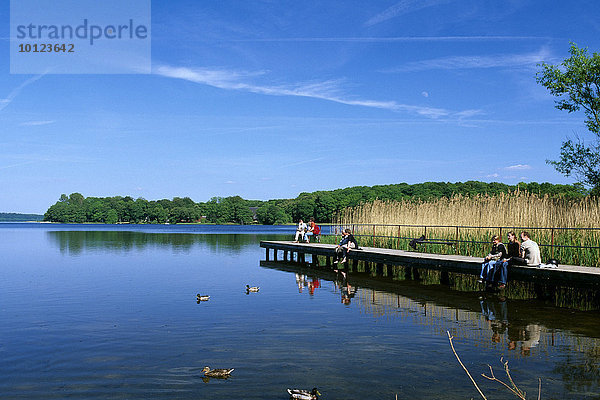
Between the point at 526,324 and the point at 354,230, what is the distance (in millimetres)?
17695

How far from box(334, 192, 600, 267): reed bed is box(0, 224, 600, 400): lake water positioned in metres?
2.65

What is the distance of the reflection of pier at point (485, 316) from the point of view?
10477 mm

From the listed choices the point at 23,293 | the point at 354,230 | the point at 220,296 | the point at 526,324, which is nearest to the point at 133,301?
the point at 220,296

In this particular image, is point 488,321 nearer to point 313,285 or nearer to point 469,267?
point 469,267

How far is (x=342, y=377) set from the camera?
8.31 m

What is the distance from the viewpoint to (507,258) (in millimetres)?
15586

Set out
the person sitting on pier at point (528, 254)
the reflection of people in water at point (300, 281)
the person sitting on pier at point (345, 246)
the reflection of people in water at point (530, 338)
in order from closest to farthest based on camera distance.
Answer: the reflection of people in water at point (530, 338)
the person sitting on pier at point (528, 254)
the reflection of people in water at point (300, 281)
the person sitting on pier at point (345, 246)

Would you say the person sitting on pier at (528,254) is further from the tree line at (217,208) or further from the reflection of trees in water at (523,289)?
the tree line at (217,208)

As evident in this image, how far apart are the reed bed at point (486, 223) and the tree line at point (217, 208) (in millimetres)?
84395

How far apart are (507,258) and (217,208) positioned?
14558 cm

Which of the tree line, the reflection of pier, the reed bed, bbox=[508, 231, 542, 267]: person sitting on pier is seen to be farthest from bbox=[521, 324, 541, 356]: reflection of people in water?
the tree line

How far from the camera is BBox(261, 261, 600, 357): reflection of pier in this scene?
10.5 metres

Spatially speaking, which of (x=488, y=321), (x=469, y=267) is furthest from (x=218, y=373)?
(x=469, y=267)

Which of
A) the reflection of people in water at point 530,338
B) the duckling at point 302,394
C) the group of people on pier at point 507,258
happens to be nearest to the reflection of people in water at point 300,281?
the group of people on pier at point 507,258
